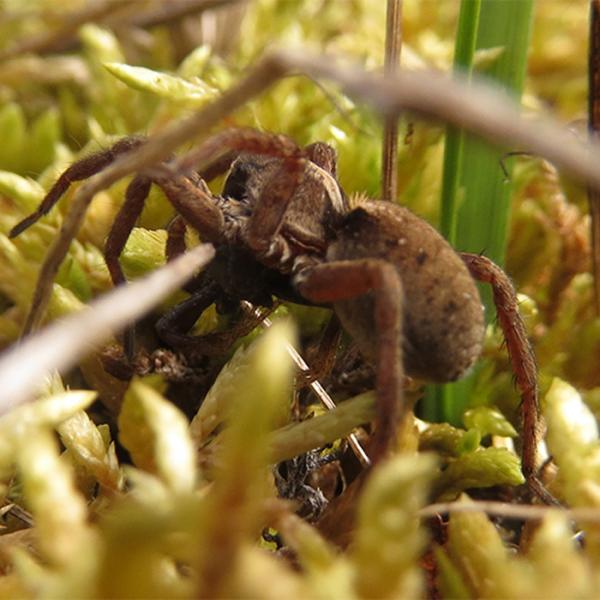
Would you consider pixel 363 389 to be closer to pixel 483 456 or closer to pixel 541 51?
pixel 483 456

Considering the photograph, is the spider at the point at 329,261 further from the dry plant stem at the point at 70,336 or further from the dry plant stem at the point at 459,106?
the dry plant stem at the point at 459,106

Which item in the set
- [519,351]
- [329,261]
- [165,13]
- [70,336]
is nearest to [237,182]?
[329,261]

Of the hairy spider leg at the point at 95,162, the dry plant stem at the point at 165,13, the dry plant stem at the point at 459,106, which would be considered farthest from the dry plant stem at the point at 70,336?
the dry plant stem at the point at 165,13

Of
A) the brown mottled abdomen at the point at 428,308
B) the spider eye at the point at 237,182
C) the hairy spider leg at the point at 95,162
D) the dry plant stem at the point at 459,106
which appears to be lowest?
the brown mottled abdomen at the point at 428,308

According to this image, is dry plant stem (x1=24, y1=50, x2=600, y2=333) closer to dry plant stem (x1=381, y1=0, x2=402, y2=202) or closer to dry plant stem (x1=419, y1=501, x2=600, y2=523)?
dry plant stem (x1=419, y1=501, x2=600, y2=523)

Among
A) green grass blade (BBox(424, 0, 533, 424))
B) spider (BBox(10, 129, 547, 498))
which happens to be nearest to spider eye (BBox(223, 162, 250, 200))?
spider (BBox(10, 129, 547, 498))

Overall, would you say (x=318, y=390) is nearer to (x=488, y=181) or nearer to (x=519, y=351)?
(x=519, y=351)
